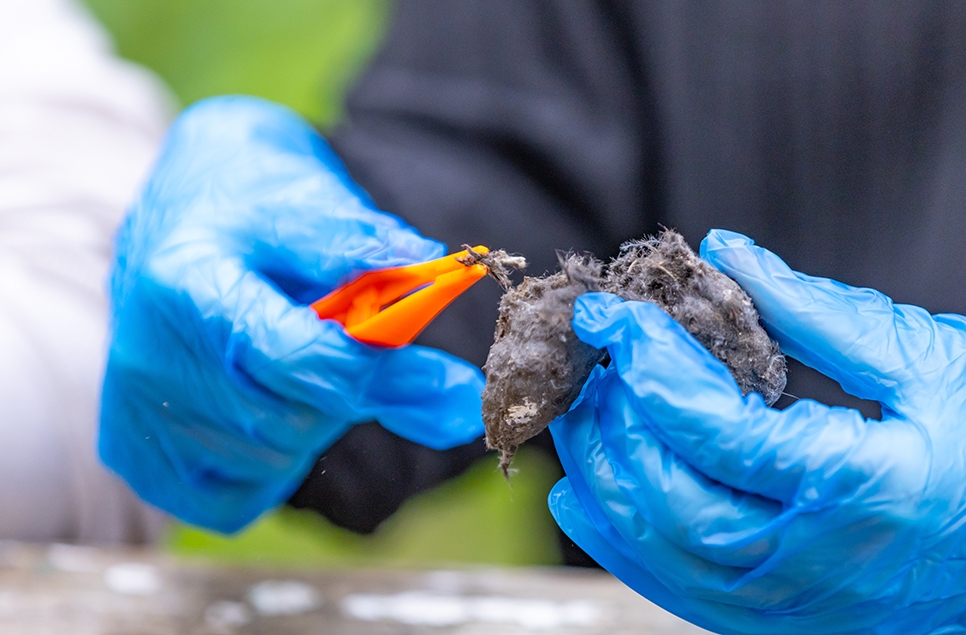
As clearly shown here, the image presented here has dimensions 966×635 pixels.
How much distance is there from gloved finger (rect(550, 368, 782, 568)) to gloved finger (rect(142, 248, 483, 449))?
258 millimetres

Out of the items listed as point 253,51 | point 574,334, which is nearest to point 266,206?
point 574,334

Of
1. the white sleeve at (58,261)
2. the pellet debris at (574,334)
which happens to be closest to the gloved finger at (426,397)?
the pellet debris at (574,334)

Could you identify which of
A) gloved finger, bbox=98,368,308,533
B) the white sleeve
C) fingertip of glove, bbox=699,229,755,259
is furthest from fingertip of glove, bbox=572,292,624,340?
the white sleeve

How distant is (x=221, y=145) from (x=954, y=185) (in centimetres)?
112

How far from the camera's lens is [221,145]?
3.64 feet

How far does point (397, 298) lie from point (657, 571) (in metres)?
0.41

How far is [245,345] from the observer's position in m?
0.83

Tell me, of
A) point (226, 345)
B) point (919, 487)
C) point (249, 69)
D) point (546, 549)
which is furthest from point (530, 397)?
point (249, 69)

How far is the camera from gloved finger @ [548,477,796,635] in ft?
2.03

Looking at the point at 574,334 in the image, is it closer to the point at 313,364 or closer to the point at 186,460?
the point at 313,364

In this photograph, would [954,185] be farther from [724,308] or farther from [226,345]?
[226,345]

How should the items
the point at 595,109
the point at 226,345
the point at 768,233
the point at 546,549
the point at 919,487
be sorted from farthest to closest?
1. the point at 546,549
2. the point at 595,109
3. the point at 768,233
4. the point at 226,345
5. the point at 919,487

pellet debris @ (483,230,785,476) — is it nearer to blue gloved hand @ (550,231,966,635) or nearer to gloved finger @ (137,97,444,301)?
blue gloved hand @ (550,231,966,635)

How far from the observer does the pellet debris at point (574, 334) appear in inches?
24.5
